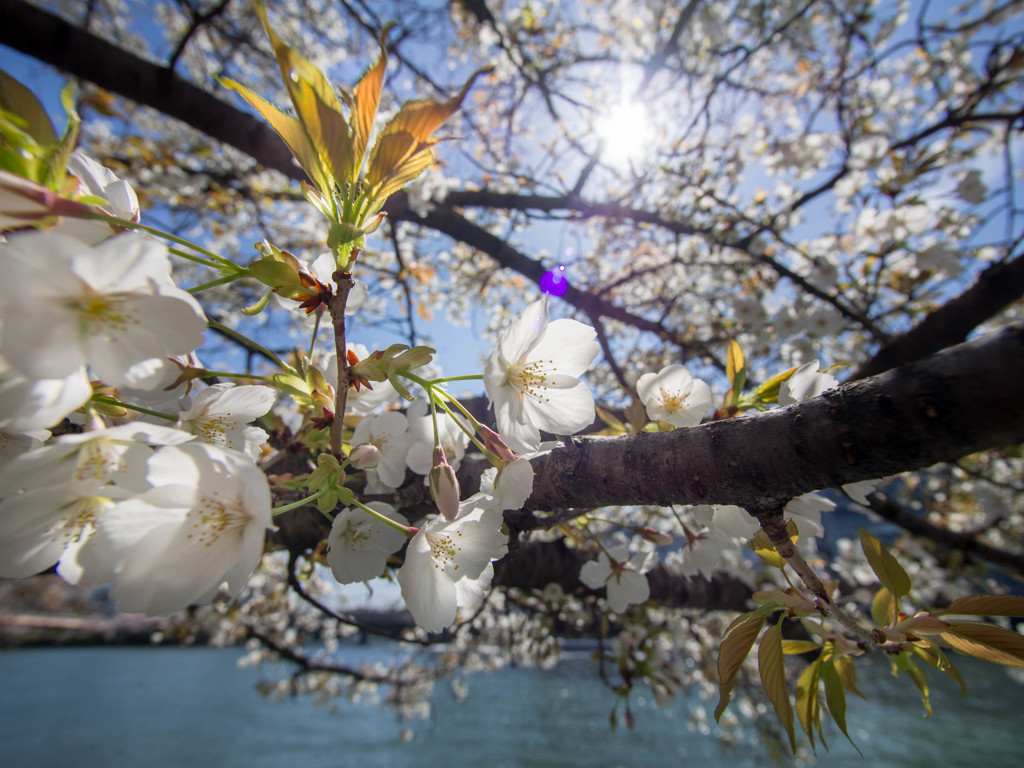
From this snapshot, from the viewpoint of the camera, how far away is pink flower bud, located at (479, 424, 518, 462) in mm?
448

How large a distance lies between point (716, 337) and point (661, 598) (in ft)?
4.42

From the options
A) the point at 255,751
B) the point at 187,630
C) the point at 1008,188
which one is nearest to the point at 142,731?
the point at 255,751

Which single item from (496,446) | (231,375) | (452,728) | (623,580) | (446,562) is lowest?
(452,728)

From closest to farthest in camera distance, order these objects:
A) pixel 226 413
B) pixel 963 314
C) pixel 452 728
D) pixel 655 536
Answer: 1. pixel 226 413
2. pixel 655 536
3. pixel 963 314
4. pixel 452 728

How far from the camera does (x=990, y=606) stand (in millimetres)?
434

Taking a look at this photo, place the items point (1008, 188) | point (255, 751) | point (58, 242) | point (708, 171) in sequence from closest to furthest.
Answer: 1. point (58, 242)
2. point (1008, 188)
3. point (708, 171)
4. point (255, 751)

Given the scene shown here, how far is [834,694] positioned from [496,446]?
0.45 meters

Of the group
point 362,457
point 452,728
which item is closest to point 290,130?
point 362,457

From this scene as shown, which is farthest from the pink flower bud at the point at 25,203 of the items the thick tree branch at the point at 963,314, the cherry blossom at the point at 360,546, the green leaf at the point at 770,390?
the thick tree branch at the point at 963,314

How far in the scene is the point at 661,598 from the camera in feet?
5.21

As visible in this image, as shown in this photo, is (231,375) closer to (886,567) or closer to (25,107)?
(25,107)

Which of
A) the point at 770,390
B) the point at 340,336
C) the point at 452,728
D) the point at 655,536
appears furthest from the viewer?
the point at 452,728

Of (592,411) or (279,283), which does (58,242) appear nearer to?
(279,283)

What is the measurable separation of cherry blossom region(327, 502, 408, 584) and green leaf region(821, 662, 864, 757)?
1.67 ft
